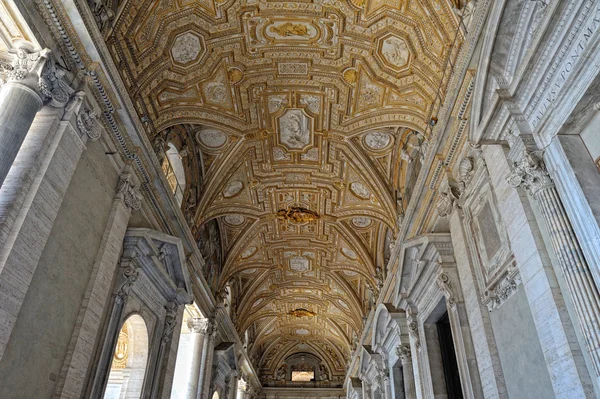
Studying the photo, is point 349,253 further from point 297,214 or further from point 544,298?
point 544,298

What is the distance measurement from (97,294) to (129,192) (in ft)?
5.89

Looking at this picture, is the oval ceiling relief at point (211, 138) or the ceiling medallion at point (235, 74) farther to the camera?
the oval ceiling relief at point (211, 138)

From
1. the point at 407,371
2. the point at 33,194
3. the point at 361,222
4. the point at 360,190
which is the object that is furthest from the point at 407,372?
the point at 33,194

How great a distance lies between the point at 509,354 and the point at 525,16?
359cm

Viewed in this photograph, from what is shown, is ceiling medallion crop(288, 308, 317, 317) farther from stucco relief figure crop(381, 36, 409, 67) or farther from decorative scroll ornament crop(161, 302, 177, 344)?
stucco relief figure crop(381, 36, 409, 67)

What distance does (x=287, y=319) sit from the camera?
74.0 ft

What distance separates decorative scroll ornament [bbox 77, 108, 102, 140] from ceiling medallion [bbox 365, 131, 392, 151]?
647 cm

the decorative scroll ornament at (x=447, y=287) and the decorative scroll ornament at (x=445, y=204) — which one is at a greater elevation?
the decorative scroll ornament at (x=445, y=204)

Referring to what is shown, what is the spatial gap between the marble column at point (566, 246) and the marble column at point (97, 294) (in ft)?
17.6

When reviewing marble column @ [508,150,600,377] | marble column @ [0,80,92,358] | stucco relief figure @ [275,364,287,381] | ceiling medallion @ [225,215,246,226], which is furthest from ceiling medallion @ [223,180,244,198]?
stucco relief figure @ [275,364,287,381]

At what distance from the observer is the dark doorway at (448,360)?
7.37 metres

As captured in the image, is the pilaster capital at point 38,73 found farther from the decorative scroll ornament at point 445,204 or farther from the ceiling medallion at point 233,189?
the ceiling medallion at point 233,189

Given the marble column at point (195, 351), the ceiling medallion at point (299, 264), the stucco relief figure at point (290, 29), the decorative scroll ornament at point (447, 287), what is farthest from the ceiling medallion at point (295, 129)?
the ceiling medallion at point (299, 264)

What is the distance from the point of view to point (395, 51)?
831cm
